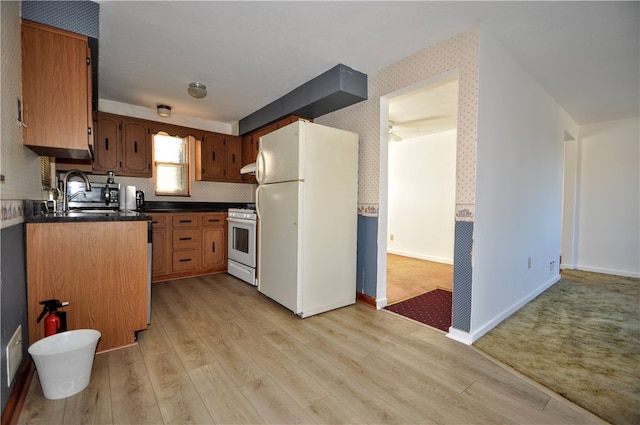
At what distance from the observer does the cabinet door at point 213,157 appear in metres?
4.30

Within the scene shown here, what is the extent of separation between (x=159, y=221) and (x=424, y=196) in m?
4.39

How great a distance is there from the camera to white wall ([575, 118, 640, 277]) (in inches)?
163

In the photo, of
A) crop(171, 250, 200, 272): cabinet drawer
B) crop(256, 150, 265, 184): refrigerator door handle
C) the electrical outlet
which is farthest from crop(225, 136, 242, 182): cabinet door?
the electrical outlet

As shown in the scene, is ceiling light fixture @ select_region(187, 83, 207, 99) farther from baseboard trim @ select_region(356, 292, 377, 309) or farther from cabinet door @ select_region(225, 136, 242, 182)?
baseboard trim @ select_region(356, 292, 377, 309)

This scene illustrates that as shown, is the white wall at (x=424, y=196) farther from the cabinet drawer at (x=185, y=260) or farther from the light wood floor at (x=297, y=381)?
the cabinet drawer at (x=185, y=260)

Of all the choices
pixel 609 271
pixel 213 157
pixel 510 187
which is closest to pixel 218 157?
pixel 213 157

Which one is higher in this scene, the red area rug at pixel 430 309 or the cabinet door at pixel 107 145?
the cabinet door at pixel 107 145

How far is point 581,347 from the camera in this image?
2.07m

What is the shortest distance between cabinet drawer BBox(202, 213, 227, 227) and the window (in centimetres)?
77

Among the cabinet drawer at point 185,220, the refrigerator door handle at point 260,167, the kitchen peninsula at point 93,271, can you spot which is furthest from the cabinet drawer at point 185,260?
the kitchen peninsula at point 93,271

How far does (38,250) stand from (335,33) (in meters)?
2.45

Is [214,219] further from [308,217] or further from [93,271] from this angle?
[93,271]

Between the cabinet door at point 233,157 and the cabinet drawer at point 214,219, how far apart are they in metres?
0.78

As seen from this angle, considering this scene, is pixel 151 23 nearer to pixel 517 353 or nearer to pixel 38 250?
pixel 38 250
